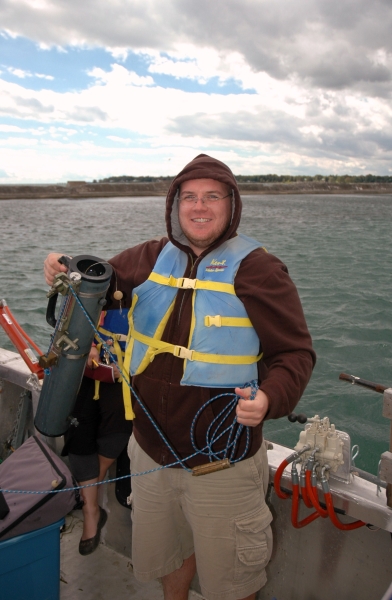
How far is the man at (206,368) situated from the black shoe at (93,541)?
899 mm

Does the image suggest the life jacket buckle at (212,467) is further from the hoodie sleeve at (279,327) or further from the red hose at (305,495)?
the red hose at (305,495)

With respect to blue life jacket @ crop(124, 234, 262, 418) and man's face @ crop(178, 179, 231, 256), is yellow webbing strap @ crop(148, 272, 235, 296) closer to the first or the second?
blue life jacket @ crop(124, 234, 262, 418)

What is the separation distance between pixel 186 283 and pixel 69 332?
58cm

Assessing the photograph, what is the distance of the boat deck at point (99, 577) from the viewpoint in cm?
284

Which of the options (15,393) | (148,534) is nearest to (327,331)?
(15,393)

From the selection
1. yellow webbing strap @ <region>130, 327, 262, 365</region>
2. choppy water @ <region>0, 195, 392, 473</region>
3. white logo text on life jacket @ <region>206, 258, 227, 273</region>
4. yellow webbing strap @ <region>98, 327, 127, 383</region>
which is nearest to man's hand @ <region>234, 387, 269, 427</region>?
yellow webbing strap @ <region>130, 327, 262, 365</region>

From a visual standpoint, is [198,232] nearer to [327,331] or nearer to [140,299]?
[140,299]

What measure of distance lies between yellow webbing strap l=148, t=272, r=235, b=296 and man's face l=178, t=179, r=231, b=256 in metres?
0.20

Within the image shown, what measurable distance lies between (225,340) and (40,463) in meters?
1.37

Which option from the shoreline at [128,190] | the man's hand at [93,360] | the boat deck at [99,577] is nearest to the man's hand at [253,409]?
the man's hand at [93,360]

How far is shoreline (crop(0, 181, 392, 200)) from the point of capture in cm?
7556

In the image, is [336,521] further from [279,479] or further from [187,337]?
[187,337]

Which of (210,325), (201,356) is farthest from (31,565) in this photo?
(210,325)

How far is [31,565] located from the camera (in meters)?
2.41
